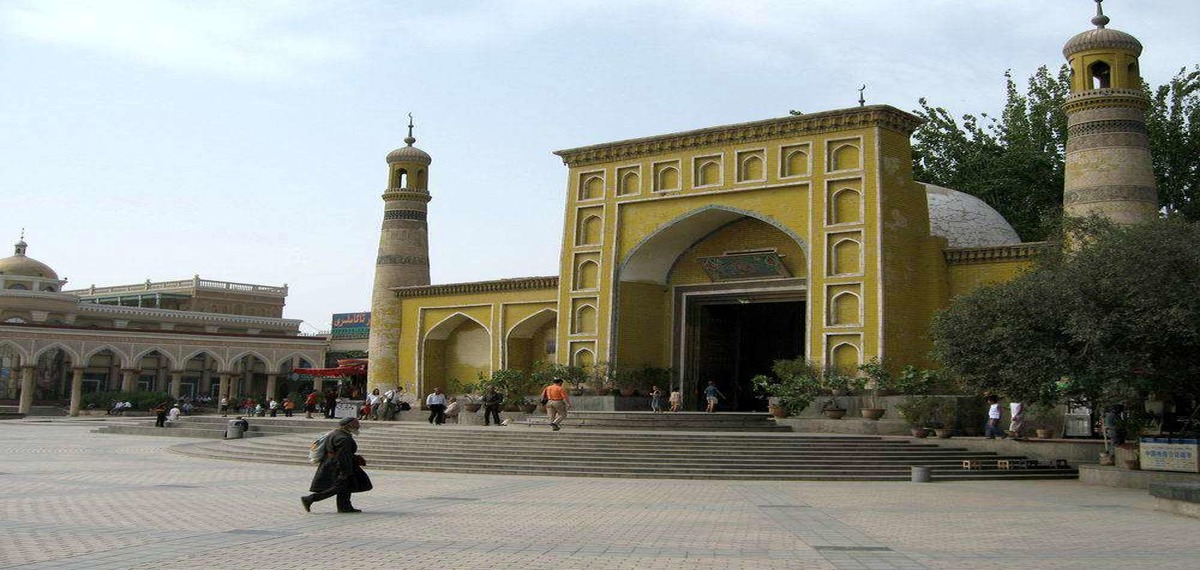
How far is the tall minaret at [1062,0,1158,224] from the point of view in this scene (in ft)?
69.1

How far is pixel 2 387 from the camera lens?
48781mm

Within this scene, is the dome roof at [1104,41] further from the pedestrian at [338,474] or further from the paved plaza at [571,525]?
the pedestrian at [338,474]

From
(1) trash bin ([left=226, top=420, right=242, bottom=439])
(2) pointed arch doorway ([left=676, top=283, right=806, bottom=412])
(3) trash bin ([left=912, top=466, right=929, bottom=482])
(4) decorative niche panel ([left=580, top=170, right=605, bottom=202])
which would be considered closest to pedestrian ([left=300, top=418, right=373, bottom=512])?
(3) trash bin ([left=912, top=466, right=929, bottom=482])

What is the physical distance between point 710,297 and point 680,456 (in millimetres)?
10224

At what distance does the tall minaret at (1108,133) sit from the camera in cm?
2105

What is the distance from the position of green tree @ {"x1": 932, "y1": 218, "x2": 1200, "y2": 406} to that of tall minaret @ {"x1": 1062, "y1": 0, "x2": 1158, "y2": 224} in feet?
19.4

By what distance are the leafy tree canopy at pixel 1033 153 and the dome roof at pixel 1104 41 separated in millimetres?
8404

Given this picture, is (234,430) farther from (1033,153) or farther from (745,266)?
(1033,153)

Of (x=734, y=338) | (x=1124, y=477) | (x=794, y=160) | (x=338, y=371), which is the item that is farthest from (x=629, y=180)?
(x=338, y=371)

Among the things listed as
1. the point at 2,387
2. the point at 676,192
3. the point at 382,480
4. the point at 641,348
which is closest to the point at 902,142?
the point at 676,192

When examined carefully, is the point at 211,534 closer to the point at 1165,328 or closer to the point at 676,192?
the point at 1165,328

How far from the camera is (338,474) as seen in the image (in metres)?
9.88

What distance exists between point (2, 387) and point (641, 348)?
36.4 m

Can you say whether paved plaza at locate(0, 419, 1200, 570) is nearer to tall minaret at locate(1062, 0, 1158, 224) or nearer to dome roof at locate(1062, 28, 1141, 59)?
tall minaret at locate(1062, 0, 1158, 224)
